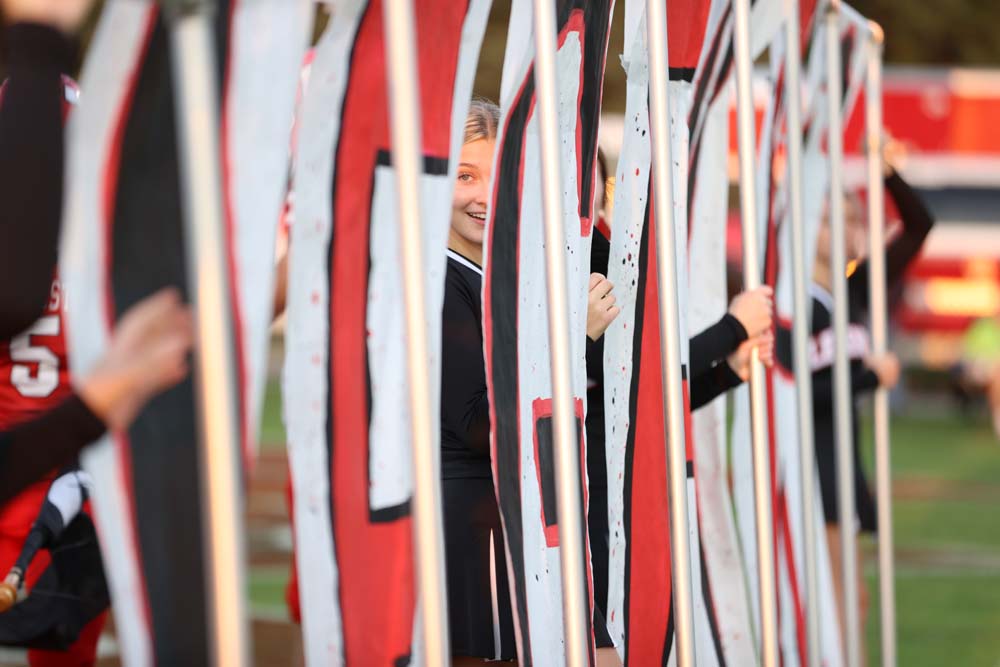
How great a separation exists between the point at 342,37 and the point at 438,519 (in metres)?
0.80

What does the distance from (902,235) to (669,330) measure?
289 cm

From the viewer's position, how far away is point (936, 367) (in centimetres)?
2506

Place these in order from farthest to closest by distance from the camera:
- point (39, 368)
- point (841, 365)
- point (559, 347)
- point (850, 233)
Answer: point (850, 233), point (841, 365), point (39, 368), point (559, 347)

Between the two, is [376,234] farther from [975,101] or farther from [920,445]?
[975,101]

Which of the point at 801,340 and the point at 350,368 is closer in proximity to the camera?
the point at 350,368

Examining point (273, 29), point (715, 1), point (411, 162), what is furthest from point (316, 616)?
point (715, 1)

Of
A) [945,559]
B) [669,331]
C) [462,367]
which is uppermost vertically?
[669,331]

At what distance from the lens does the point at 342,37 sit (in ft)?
7.38

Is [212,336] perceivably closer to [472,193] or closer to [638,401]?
[638,401]

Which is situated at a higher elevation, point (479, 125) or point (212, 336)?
point (479, 125)

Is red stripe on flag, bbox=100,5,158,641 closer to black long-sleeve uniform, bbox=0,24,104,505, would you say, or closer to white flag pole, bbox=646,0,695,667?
black long-sleeve uniform, bbox=0,24,104,505

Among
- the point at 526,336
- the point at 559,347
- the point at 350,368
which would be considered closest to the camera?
the point at 350,368

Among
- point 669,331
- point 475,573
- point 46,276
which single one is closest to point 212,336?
point 46,276

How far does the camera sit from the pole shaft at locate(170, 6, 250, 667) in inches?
69.4
